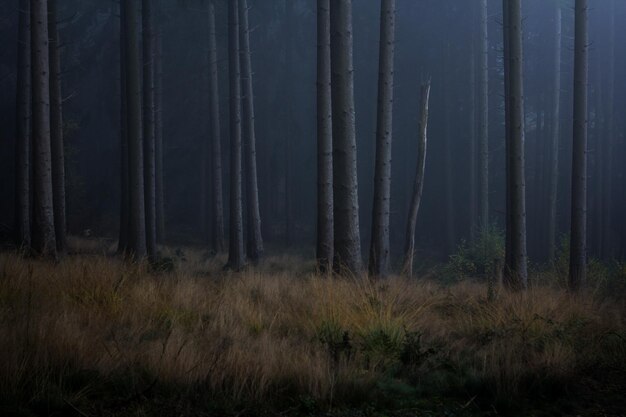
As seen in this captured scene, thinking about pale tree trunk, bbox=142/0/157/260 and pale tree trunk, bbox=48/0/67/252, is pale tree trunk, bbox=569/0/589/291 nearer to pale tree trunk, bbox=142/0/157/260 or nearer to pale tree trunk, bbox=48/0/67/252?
pale tree trunk, bbox=142/0/157/260

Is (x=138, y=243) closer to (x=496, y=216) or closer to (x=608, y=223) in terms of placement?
(x=496, y=216)

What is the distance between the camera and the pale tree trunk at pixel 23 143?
15.5 m

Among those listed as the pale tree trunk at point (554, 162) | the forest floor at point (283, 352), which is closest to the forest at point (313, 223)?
the forest floor at point (283, 352)

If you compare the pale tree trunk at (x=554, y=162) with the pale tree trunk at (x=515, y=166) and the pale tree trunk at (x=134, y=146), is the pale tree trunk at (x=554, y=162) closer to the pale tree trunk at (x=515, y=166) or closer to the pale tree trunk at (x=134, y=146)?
the pale tree trunk at (x=515, y=166)

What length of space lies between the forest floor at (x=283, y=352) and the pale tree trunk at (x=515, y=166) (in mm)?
2976

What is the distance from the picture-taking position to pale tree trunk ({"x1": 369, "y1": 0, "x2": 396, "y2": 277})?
36.1ft

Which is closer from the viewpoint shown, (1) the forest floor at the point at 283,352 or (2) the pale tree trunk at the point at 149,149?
(1) the forest floor at the point at 283,352

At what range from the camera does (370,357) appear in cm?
500

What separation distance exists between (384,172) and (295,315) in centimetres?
528

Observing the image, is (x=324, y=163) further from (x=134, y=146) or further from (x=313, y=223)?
(x=313, y=223)

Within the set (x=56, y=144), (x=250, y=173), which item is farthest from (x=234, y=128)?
(x=56, y=144)

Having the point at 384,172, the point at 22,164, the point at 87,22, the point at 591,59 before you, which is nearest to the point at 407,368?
the point at 384,172

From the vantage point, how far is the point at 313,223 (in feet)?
110

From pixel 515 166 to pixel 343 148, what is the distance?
11.8 feet
